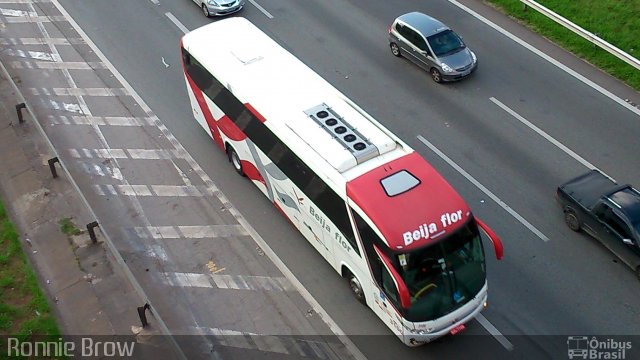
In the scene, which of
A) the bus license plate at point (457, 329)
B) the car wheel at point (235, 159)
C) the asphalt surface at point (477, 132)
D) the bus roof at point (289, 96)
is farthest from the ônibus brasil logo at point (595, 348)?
the car wheel at point (235, 159)

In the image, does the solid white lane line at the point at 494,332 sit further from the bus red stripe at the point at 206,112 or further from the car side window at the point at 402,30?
the car side window at the point at 402,30

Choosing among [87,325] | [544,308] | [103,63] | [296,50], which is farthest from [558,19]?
[87,325]

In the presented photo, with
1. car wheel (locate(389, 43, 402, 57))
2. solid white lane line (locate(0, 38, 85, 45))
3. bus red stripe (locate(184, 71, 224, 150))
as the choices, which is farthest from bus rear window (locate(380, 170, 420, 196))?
solid white lane line (locate(0, 38, 85, 45))

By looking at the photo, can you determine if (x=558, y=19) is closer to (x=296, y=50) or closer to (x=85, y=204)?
(x=296, y=50)

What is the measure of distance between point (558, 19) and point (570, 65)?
2.26 meters

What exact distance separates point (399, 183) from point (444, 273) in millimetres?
2240

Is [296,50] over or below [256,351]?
over

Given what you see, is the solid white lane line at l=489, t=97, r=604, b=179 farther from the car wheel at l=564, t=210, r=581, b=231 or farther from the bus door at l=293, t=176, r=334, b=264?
the bus door at l=293, t=176, r=334, b=264

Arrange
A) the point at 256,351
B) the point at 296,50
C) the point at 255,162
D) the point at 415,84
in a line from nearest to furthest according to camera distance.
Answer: the point at 256,351, the point at 255,162, the point at 415,84, the point at 296,50

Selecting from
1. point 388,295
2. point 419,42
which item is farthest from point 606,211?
point 419,42

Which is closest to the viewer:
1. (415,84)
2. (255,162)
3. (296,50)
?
(255,162)

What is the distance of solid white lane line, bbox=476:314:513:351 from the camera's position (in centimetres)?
1599

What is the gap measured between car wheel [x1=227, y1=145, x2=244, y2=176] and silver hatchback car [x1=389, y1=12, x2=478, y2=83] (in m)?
8.29

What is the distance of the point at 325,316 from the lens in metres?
17.0
